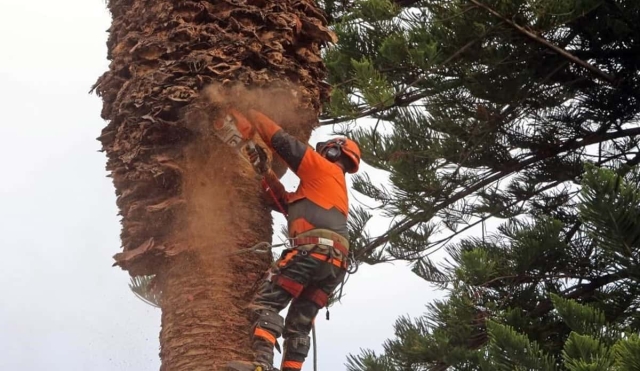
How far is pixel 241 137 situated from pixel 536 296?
168 inches

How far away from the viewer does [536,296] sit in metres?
7.42

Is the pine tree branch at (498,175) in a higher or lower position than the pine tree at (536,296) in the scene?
higher

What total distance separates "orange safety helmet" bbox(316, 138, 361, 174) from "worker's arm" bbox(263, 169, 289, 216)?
0.43 m

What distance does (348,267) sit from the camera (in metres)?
4.83

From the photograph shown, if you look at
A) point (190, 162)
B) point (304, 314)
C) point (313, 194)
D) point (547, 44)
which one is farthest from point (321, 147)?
point (547, 44)

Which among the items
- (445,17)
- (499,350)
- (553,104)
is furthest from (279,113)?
(553,104)

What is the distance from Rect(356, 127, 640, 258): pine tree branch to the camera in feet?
25.7

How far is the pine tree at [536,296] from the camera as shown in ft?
19.2

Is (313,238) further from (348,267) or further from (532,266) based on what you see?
(532,266)

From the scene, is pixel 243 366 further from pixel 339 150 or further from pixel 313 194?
pixel 339 150

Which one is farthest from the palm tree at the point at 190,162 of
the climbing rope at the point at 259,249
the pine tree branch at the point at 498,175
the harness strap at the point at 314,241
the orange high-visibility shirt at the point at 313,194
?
the pine tree branch at the point at 498,175

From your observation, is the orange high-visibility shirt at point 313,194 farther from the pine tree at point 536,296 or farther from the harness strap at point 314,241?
the pine tree at point 536,296

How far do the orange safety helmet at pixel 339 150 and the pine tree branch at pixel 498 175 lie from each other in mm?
3151

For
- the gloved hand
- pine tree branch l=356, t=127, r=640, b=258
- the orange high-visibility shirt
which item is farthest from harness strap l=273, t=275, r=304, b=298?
pine tree branch l=356, t=127, r=640, b=258
